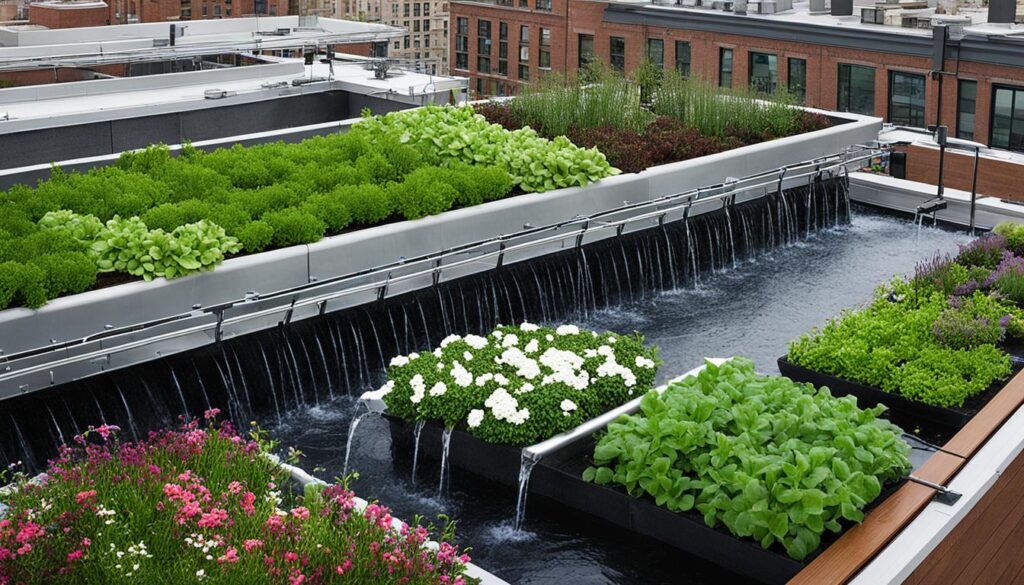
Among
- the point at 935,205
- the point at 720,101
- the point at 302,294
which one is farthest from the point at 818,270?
the point at 302,294

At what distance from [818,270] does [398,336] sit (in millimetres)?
5594

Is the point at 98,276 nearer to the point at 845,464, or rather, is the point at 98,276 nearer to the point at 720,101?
the point at 845,464

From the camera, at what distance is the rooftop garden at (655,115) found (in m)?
16.4

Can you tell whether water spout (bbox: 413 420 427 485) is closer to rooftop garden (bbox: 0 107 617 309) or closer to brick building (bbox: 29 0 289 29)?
rooftop garden (bbox: 0 107 617 309)

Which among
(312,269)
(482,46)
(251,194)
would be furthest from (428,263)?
A: (482,46)

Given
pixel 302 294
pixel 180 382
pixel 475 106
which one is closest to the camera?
→ pixel 180 382

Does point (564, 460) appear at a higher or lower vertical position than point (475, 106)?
lower

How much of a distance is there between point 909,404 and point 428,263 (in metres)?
4.60

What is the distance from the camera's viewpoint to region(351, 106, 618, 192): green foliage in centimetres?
1413

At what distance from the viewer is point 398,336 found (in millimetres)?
12039

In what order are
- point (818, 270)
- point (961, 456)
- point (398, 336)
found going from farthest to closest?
point (818, 270) → point (398, 336) → point (961, 456)

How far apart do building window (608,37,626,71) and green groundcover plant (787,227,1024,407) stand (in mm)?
56123

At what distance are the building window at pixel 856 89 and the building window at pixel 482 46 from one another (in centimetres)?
4336

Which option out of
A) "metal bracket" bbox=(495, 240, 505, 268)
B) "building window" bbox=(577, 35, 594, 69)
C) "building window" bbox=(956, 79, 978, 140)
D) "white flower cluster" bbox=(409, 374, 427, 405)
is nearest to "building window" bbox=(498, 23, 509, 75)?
"building window" bbox=(577, 35, 594, 69)
